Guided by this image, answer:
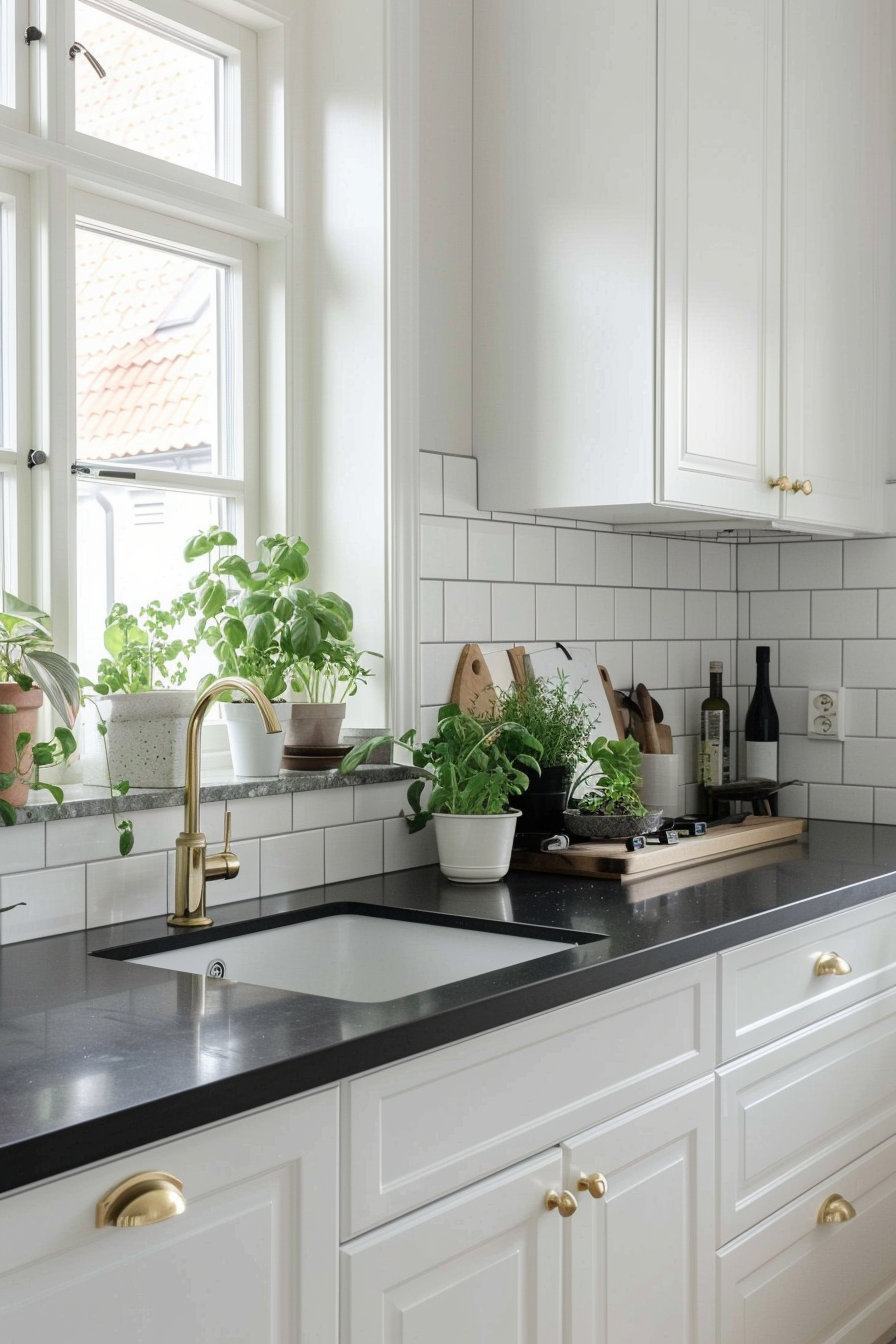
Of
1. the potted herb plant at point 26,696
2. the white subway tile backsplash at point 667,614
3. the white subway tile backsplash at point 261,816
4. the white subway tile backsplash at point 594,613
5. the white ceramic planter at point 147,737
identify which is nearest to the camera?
the potted herb plant at point 26,696

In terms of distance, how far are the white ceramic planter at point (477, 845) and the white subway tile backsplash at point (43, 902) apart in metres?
0.61

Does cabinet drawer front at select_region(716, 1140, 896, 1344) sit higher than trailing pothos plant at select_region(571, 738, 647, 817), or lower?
lower

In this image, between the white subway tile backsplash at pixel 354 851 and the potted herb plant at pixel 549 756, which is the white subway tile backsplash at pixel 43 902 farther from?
the potted herb plant at pixel 549 756

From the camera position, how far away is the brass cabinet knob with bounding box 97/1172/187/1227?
42.5 inches

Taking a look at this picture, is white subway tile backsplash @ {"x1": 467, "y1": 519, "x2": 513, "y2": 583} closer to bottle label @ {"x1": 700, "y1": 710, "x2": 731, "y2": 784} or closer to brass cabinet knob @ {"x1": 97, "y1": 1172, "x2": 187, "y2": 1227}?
bottle label @ {"x1": 700, "y1": 710, "x2": 731, "y2": 784}

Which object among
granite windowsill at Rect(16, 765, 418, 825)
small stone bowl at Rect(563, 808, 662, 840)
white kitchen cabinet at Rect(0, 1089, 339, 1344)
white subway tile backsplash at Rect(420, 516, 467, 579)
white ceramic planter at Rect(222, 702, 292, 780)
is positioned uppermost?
white subway tile backsplash at Rect(420, 516, 467, 579)

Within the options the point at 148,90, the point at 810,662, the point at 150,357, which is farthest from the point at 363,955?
the point at 810,662

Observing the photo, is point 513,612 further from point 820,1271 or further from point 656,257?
point 820,1271

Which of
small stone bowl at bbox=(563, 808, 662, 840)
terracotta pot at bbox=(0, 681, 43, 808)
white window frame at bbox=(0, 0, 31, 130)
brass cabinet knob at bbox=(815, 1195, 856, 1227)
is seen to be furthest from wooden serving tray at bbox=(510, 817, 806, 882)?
white window frame at bbox=(0, 0, 31, 130)

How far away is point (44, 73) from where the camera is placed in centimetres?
202

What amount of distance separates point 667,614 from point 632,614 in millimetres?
146

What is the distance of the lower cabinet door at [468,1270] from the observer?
4.46ft

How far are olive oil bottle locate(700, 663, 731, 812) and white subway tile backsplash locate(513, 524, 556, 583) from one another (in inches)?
23.0

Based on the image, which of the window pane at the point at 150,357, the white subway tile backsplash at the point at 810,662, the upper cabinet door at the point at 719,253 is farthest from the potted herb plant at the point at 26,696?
the white subway tile backsplash at the point at 810,662
